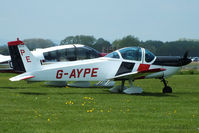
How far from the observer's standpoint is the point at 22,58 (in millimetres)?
14070

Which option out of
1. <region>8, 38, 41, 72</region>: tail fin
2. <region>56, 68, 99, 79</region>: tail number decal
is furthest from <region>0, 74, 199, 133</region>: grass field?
<region>8, 38, 41, 72</region>: tail fin

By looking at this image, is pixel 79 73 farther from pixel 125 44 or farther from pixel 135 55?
pixel 125 44

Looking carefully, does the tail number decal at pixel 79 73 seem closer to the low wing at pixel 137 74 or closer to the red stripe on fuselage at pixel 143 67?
the low wing at pixel 137 74

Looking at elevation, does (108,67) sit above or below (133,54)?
below

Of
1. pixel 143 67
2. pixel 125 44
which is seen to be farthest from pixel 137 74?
pixel 125 44

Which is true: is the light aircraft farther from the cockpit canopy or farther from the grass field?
the grass field

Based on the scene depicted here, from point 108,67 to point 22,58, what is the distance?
3.47 metres

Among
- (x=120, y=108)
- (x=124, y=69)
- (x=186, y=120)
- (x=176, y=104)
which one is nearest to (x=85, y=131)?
(x=186, y=120)

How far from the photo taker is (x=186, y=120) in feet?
26.2

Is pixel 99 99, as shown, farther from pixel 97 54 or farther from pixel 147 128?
pixel 97 54

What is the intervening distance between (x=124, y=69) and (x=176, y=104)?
3.67m

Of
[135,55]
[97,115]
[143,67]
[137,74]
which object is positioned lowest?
[97,115]

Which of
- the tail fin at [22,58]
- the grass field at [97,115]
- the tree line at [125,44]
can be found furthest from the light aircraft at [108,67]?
the tree line at [125,44]

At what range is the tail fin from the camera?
13.8 metres
